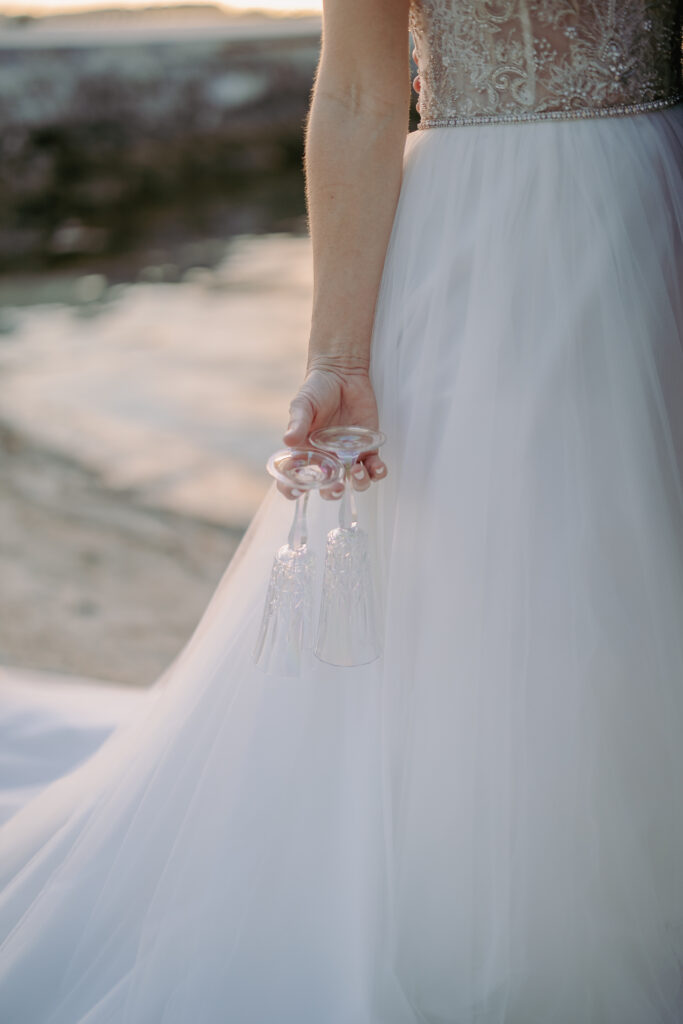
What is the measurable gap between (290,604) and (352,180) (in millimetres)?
473

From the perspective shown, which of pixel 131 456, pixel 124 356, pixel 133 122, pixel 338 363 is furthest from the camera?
pixel 133 122

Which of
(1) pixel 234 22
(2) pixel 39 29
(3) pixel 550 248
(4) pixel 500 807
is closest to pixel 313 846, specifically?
(4) pixel 500 807

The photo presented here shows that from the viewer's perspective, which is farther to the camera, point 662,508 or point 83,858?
point 83,858

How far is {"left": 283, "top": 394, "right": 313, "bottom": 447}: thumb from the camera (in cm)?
95

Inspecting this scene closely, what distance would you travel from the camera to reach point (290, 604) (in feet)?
3.14

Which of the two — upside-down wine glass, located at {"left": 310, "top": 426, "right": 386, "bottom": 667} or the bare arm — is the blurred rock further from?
upside-down wine glass, located at {"left": 310, "top": 426, "right": 386, "bottom": 667}

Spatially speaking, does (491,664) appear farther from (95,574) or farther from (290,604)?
(95,574)

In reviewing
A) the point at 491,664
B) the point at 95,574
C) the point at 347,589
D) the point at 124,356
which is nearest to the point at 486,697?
the point at 491,664

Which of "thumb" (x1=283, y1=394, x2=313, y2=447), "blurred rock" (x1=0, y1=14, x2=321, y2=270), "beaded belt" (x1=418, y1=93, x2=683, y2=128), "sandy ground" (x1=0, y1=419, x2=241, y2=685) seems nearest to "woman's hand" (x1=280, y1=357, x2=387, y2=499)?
"thumb" (x1=283, y1=394, x2=313, y2=447)

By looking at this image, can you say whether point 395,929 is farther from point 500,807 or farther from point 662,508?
point 662,508

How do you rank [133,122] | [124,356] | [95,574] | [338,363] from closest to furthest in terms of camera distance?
[338,363] < [95,574] < [124,356] < [133,122]

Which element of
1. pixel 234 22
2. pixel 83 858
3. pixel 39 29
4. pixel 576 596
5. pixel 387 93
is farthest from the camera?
pixel 234 22

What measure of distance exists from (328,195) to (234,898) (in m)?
0.77

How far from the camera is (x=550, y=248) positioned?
989mm
